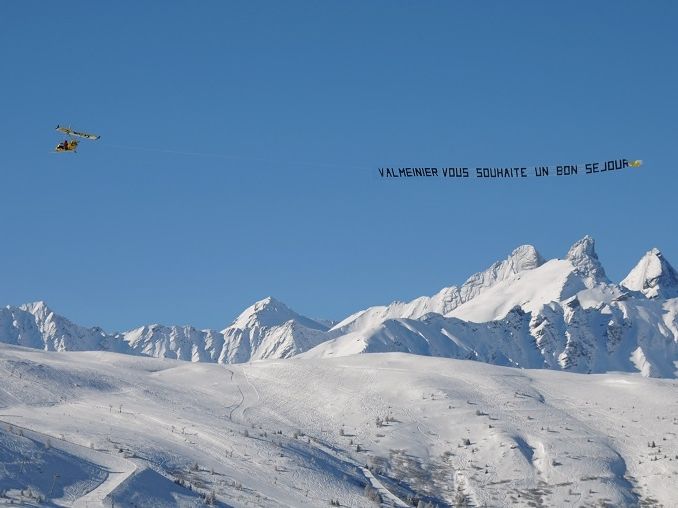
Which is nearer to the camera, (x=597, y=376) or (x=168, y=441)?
(x=168, y=441)

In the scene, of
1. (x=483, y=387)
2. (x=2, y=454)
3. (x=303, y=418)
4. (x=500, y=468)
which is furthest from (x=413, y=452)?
(x=2, y=454)

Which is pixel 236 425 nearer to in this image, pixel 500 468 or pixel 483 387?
pixel 500 468

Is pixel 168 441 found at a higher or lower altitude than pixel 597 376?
lower

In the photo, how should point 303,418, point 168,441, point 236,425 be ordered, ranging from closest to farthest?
point 168,441 < point 236,425 < point 303,418

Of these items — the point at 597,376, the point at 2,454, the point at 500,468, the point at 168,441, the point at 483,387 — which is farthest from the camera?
the point at 597,376

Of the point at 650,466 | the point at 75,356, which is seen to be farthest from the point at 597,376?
the point at 75,356

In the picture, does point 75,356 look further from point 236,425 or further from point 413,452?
A: point 413,452
